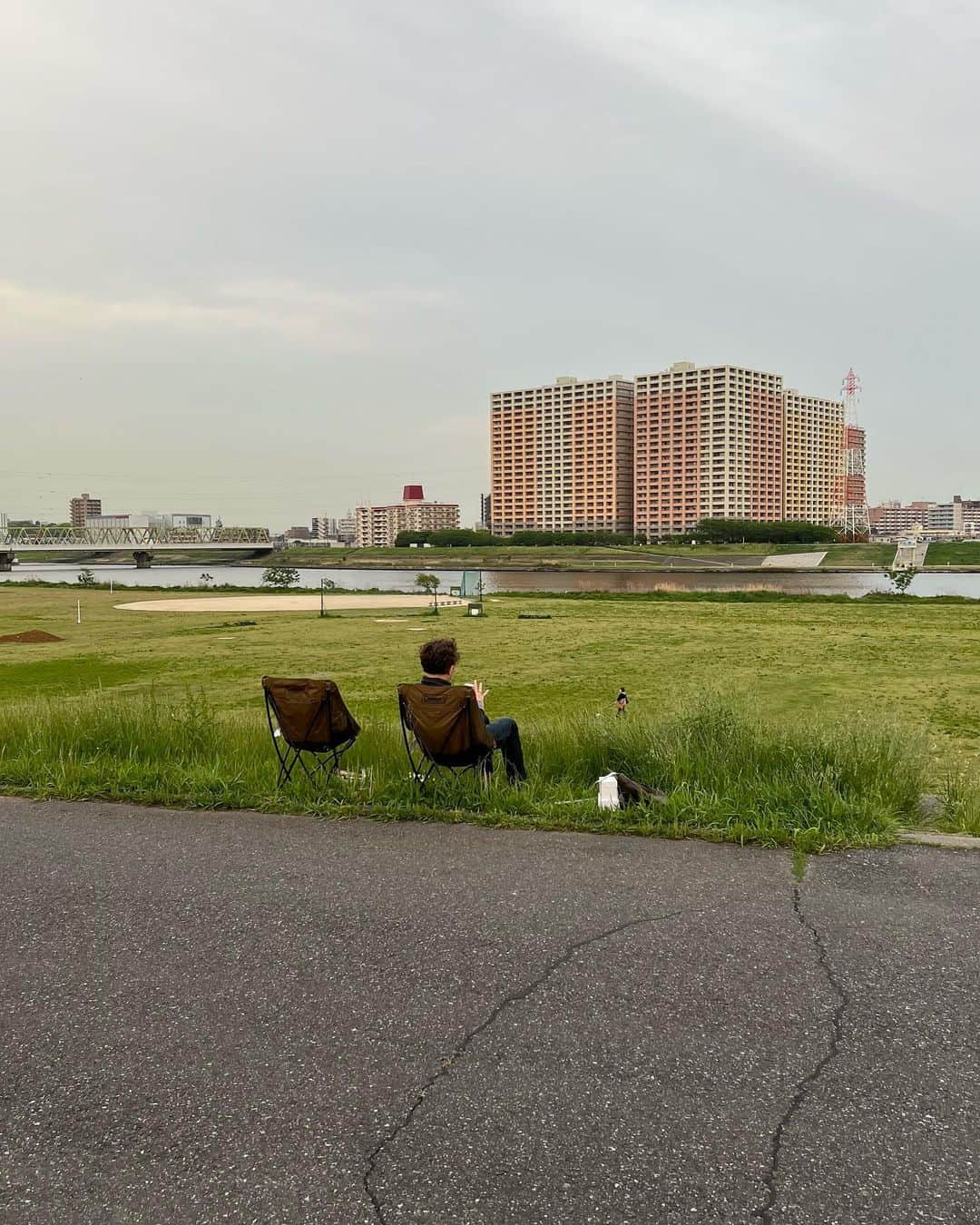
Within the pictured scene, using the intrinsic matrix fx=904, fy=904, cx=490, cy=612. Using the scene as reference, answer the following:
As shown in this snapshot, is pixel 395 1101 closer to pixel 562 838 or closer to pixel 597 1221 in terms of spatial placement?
pixel 597 1221

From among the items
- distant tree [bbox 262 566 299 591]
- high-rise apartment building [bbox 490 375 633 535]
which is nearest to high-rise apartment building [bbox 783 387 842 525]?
high-rise apartment building [bbox 490 375 633 535]

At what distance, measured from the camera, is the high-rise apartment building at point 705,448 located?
535 feet

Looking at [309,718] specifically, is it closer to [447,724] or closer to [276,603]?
[447,724]

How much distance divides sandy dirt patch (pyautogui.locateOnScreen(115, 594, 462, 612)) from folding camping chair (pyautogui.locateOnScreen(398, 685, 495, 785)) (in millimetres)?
27852

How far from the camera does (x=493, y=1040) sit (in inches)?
117

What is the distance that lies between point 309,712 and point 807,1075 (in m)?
4.12

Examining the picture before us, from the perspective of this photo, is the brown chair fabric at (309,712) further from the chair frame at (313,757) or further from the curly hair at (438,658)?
the curly hair at (438,658)

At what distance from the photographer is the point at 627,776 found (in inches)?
235

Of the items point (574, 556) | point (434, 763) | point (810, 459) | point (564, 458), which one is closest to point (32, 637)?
point (434, 763)

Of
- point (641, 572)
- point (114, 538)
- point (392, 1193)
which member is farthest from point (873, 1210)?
point (114, 538)

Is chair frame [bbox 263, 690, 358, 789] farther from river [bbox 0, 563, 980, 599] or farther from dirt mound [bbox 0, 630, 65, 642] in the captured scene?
river [bbox 0, 563, 980, 599]

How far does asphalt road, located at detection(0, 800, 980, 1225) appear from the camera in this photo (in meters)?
2.34

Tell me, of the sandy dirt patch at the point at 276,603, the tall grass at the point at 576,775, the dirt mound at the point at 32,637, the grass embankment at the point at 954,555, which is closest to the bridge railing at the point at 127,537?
the sandy dirt patch at the point at 276,603

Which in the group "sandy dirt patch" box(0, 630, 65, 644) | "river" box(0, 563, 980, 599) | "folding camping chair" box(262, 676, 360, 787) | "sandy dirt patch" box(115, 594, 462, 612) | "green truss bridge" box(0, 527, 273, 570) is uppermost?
"green truss bridge" box(0, 527, 273, 570)
